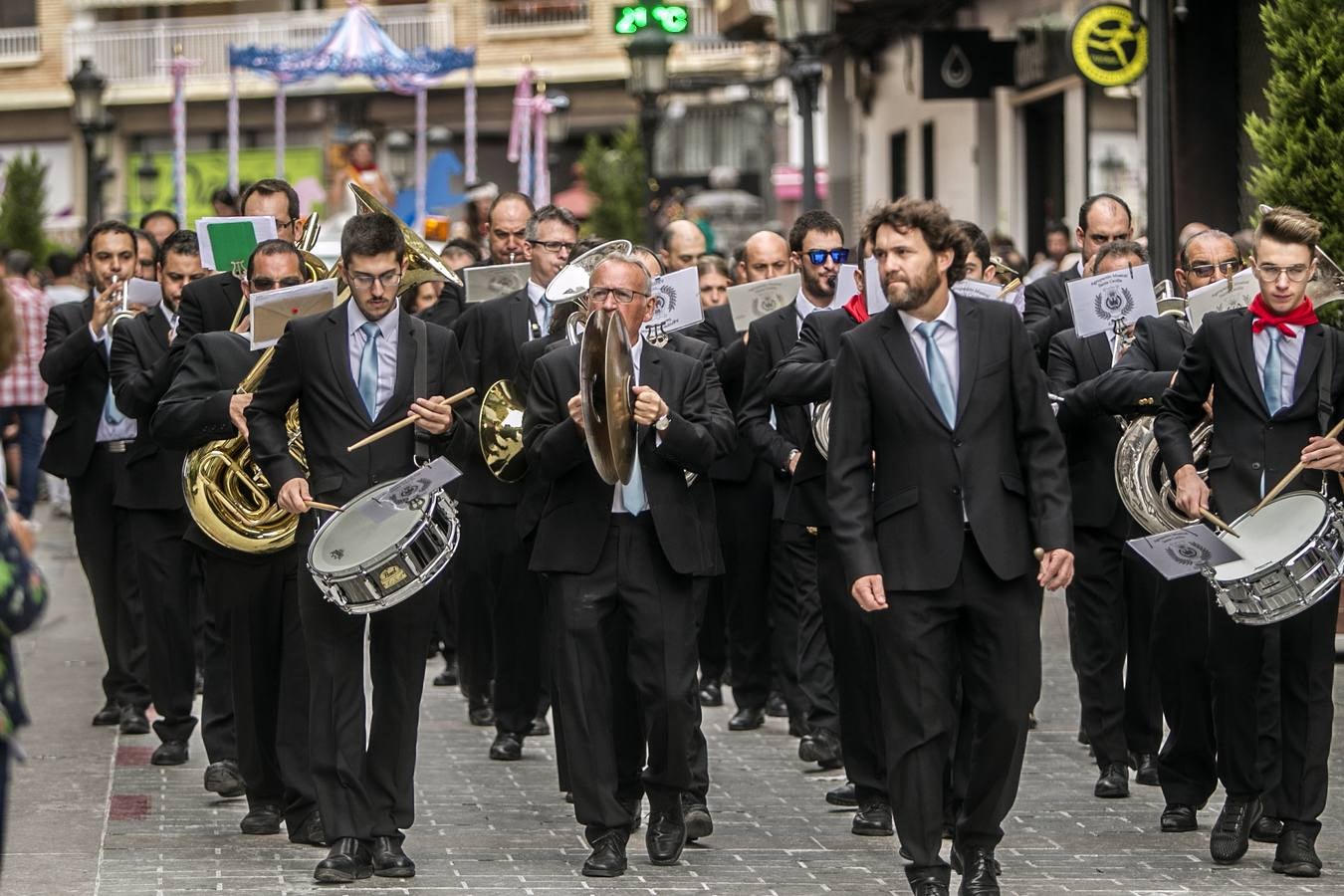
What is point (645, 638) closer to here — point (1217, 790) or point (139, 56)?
point (1217, 790)

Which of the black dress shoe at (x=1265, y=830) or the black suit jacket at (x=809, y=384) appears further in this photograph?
the black suit jacket at (x=809, y=384)

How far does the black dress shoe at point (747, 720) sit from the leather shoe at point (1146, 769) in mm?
2212

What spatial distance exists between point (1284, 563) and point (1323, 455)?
1.79 feet

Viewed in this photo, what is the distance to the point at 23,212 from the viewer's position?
32.3 metres

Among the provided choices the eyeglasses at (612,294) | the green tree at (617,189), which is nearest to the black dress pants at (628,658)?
the eyeglasses at (612,294)

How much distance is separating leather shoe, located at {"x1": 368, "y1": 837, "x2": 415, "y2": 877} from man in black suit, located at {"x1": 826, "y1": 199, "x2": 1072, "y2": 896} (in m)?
1.66

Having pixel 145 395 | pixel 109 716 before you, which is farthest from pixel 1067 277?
pixel 109 716

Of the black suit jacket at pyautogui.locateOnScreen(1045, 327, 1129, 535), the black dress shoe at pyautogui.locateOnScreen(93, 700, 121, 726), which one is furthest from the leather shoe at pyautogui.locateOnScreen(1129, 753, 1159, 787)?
the black dress shoe at pyautogui.locateOnScreen(93, 700, 121, 726)

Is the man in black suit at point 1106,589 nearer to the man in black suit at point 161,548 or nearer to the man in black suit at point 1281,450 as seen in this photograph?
the man in black suit at point 1281,450

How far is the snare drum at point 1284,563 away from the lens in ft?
24.5

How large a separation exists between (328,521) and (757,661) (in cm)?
408

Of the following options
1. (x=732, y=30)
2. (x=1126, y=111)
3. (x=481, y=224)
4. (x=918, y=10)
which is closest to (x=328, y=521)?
(x=481, y=224)

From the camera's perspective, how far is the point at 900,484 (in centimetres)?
726

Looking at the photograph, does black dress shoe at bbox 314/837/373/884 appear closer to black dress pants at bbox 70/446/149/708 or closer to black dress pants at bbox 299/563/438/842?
black dress pants at bbox 299/563/438/842
